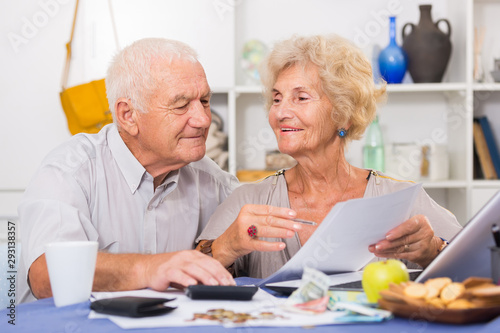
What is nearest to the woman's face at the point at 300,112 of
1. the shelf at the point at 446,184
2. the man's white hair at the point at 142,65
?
the man's white hair at the point at 142,65

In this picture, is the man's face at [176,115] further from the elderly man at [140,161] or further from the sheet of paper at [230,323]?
the sheet of paper at [230,323]

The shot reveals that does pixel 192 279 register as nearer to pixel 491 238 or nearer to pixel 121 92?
pixel 491 238

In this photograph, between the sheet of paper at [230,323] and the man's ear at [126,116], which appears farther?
the man's ear at [126,116]

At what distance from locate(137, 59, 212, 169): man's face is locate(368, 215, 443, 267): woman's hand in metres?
0.63

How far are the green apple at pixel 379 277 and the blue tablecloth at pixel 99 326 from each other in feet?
0.27

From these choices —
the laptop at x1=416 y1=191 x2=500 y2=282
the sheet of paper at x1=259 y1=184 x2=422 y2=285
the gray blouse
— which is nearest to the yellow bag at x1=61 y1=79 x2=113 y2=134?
the gray blouse

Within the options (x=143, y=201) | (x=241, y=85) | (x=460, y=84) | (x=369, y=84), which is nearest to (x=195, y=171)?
(x=143, y=201)

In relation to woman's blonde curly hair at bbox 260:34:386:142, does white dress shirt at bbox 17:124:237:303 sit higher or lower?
lower

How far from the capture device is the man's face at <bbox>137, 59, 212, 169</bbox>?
1685 millimetres

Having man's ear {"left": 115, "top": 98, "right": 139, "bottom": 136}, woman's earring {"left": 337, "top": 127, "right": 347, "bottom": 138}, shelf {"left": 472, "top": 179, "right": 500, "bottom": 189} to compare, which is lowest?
shelf {"left": 472, "top": 179, "right": 500, "bottom": 189}

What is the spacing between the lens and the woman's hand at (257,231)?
1.25 metres

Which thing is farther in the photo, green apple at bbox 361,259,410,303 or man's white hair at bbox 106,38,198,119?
man's white hair at bbox 106,38,198,119

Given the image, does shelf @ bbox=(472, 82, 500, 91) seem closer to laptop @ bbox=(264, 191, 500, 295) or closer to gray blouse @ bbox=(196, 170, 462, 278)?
gray blouse @ bbox=(196, 170, 462, 278)

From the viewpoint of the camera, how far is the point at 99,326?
3.03 ft
